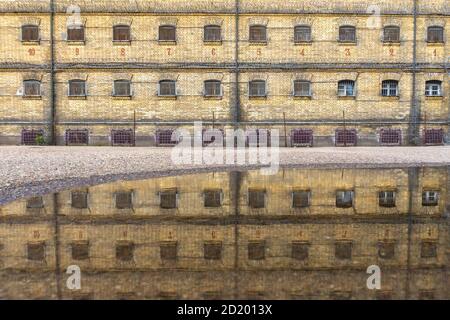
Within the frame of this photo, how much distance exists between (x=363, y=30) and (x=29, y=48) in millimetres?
15942

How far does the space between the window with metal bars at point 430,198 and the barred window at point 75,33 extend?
18.6 m

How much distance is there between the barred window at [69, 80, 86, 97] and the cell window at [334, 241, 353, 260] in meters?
20.0

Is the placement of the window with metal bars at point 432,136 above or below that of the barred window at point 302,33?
below

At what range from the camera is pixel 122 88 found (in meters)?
23.8

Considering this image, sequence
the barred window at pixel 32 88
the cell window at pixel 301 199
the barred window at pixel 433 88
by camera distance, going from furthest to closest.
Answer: the barred window at pixel 433 88 → the barred window at pixel 32 88 → the cell window at pixel 301 199

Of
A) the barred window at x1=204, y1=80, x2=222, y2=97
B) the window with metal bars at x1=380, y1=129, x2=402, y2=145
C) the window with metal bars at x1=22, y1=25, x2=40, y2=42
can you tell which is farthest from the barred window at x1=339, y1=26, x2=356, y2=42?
the window with metal bars at x1=22, y1=25, x2=40, y2=42

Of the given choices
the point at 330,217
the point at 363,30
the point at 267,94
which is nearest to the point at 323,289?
the point at 330,217

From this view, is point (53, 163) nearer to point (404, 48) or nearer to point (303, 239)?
point (303, 239)

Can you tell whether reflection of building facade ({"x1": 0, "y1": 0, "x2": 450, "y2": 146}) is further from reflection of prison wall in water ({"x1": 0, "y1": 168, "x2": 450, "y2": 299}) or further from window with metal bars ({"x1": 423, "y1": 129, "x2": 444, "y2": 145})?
reflection of prison wall in water ({"x1": 0, "y1": 168, "x2": 450, "y2": 299})

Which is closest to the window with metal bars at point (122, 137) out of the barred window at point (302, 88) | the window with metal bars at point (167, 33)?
the window with metal bars at point (167, 33)

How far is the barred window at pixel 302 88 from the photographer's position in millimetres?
24078

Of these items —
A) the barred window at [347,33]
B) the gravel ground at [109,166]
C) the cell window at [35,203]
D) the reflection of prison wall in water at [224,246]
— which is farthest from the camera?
the barred window at [347,33]

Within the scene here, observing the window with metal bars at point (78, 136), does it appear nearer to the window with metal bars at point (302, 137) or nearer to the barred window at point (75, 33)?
the barred window at point (75, 33)

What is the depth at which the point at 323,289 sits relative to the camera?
4.31 m
